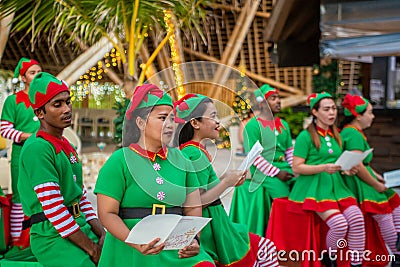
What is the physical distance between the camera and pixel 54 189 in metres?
2.21

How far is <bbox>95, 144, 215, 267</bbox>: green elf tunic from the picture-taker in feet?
6.49

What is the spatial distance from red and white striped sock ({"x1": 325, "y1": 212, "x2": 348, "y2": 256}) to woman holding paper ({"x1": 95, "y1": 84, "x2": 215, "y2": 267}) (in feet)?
5.39

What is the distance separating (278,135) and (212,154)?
1960mm

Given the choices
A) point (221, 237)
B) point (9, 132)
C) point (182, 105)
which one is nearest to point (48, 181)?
point (182, 105)

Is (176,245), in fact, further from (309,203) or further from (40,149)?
(309,203)

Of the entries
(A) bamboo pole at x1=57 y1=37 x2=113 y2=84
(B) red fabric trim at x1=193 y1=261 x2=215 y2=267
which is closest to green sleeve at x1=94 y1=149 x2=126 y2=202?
(B) red fabric trim at x1=193 y1=261 x2=215 y2=267

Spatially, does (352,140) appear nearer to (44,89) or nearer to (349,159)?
(349,159)

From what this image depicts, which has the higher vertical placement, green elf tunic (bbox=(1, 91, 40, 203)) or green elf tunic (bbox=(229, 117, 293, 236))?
green elf tunic (bbox=(1, 91, 40, 203))

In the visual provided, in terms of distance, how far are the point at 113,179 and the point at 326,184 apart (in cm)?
201

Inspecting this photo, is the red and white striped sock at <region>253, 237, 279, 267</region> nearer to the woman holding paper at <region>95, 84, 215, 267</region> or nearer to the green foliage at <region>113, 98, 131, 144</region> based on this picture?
the woman holding paper at <region>95, 84, 215, 267</region>

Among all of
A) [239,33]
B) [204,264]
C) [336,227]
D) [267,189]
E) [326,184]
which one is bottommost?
[336,227]

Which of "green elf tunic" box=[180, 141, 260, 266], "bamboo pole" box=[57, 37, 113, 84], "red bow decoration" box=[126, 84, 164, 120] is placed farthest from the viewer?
"bamboo pole" box=[57, 37, 113, 84]

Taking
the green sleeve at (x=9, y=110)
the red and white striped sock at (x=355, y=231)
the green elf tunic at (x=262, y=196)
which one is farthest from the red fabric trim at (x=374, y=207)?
the green sleeve at (x=9, y=110)

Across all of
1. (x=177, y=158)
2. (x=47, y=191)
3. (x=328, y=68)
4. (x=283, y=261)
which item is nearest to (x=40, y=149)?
(x=47, y=191)
